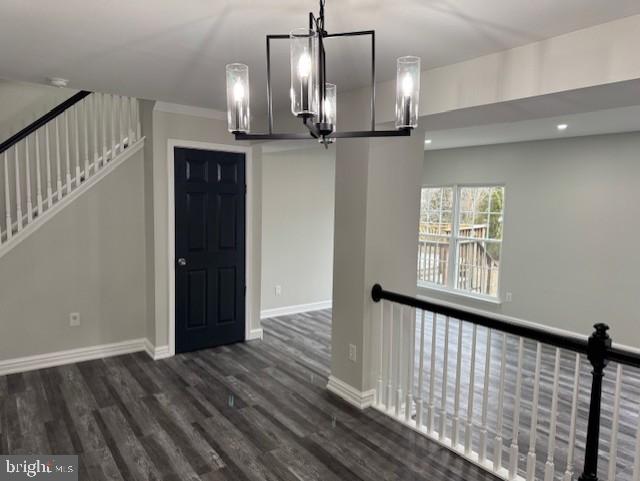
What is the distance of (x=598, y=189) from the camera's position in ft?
16.8

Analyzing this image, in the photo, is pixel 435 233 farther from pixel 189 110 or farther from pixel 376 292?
pixel 189 110

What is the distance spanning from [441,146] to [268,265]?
3200mm

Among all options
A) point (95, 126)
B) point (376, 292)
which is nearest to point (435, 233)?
point (376, 292)

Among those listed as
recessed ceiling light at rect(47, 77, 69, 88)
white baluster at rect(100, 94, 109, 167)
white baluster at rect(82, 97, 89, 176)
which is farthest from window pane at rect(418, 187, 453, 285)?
recessed ceiling light at rect(47, 77, 69, 88)

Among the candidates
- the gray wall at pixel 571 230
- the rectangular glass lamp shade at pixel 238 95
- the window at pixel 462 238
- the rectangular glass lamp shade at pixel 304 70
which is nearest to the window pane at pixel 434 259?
the window at pixel 462 238

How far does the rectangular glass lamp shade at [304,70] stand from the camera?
1.34 metres

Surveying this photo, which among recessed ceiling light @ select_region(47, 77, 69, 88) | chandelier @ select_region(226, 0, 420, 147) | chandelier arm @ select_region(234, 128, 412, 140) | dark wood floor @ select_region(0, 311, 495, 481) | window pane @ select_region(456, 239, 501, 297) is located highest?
recessed ceiling light @ select_region(47, 77, 69, 88)

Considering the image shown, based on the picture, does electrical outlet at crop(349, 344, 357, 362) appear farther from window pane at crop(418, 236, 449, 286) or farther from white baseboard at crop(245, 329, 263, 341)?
window pane at crop(418, 236, 449, 286)

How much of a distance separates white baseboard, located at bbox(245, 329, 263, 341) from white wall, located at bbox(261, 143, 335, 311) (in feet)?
3.10

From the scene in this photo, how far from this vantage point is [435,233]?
7305mm

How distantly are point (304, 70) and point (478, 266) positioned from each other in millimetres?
5935

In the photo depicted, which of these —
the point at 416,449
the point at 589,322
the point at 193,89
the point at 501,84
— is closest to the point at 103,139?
the point at 193,89

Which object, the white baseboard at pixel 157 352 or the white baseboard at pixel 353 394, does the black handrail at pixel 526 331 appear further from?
the white baseboard at pixel 157 352

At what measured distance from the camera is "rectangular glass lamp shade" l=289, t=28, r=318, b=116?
134cm
